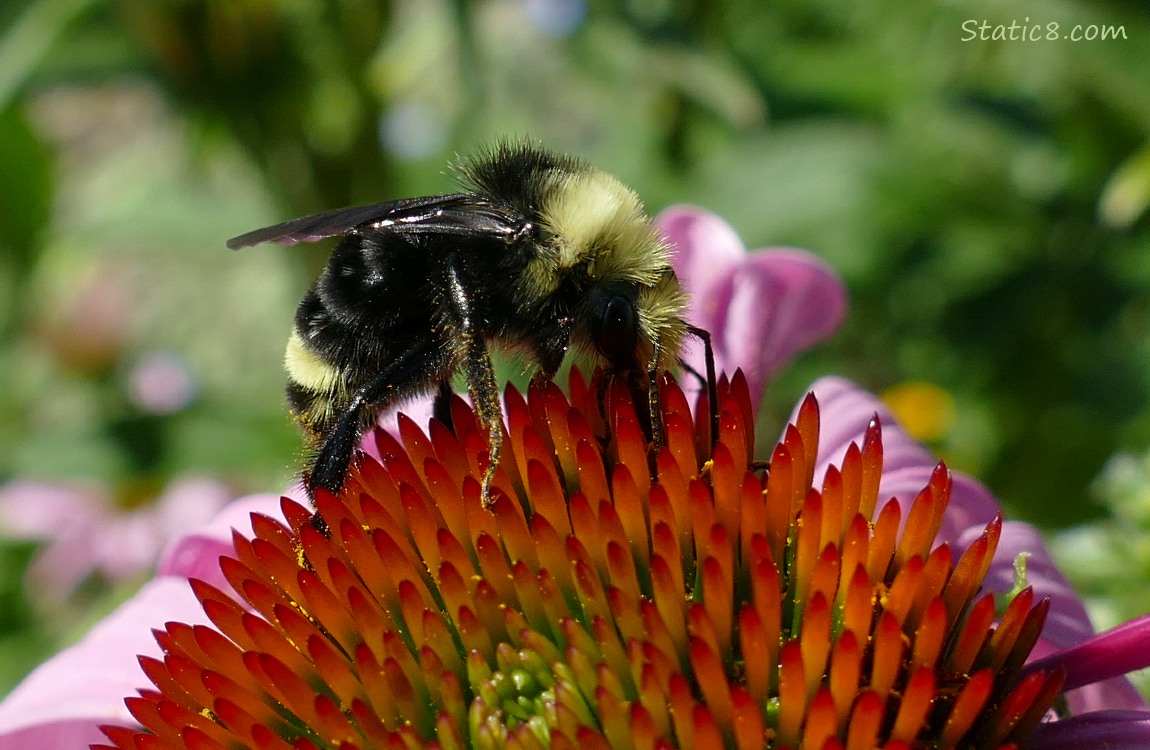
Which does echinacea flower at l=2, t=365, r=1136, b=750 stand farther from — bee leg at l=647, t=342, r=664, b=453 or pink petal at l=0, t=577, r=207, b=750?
pink petal at l=0, t=577, r=207, b=750

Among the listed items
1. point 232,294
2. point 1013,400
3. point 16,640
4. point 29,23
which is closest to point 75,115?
point 232,294

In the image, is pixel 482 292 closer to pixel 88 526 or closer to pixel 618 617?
pixel 618 617

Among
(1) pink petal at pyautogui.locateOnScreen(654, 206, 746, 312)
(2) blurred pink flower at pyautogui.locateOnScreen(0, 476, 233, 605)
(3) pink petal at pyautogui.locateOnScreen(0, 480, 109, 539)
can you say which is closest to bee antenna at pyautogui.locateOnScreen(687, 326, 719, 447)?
(1) pink petal at pyautogui.locateOnScreen(654, 206, 746, 312)

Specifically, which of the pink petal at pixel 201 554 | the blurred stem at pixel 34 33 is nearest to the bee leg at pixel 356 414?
the pink petal at pixel 201 554

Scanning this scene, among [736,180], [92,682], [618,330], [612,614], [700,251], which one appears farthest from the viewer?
[736,180]

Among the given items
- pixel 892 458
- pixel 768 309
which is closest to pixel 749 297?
pixel 768 309

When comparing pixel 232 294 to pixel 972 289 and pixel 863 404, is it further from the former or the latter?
pixel 863 404

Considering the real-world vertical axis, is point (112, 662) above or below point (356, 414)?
below

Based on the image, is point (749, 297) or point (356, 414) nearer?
point (356, 414)
